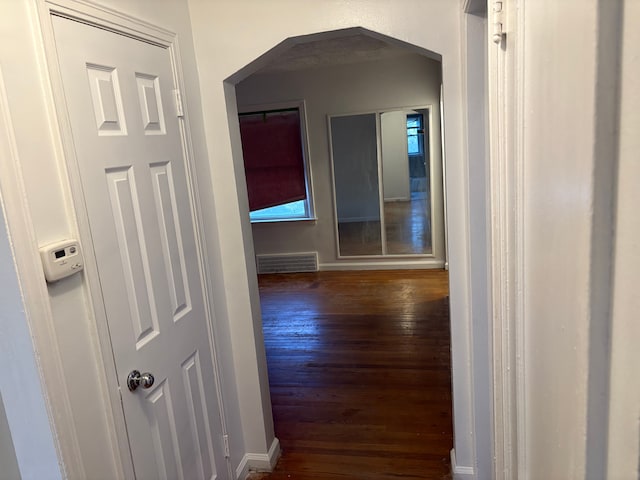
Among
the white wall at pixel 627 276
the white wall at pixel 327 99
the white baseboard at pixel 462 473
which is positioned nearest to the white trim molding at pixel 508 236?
the white wall at pixel 627 276

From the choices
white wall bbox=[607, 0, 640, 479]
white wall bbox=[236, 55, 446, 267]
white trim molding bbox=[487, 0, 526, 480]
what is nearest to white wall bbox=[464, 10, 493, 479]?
white trim molding bbox=[487, 0, 526, 480]

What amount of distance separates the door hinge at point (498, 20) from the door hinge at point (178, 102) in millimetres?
1206

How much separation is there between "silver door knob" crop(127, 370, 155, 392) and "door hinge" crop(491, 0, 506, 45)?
4.46ft

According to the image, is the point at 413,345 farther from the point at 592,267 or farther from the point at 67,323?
the point at 592,267

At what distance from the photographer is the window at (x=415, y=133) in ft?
16.6

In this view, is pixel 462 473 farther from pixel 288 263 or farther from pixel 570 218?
pixel 288 263

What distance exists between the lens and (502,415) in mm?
1016

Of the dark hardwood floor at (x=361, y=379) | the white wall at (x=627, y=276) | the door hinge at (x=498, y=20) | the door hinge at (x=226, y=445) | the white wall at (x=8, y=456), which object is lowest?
the dark hardwood floor at (x=361, y=379)

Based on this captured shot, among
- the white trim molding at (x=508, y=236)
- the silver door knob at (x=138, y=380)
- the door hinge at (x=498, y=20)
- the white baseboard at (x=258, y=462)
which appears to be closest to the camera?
the white trim molding at (x=508, y=236)

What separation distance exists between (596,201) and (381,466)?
2186mm

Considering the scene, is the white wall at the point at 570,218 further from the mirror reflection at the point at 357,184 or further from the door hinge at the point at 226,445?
the mirror reflection at the point at 357,184

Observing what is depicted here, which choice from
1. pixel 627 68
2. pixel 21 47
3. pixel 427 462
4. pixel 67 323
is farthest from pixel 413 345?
pixel 627 68

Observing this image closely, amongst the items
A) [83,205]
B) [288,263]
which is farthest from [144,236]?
[288,263]

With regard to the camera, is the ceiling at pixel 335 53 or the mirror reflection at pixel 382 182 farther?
the mirror reflection at pixel 382 182
